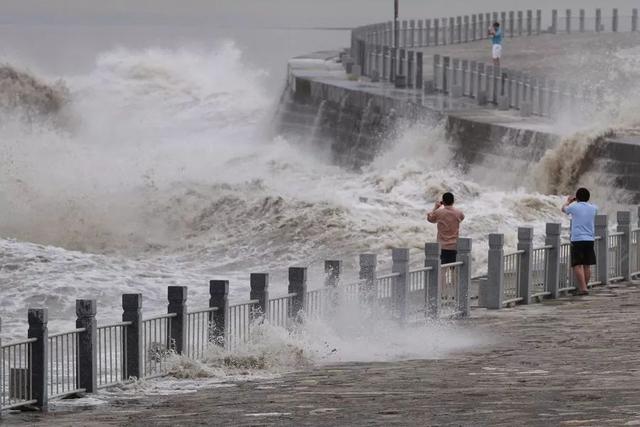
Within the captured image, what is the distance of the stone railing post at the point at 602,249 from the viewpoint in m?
24.5

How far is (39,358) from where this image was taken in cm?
1502

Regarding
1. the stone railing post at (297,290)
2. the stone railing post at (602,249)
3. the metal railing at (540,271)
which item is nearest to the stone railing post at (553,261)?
the metal railing at (540,271)

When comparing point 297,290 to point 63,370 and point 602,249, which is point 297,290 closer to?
point 63,370

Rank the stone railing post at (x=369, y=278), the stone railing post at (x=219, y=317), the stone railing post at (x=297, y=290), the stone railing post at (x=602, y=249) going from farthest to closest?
the stone railing post at (x=602, y=249) < the stone railing post at (x=369, y=278) < the stone railing post at (x=297, y=290) < the stone railing post at (x=219, y=317)

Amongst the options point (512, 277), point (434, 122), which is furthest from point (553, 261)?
point (434, 122)

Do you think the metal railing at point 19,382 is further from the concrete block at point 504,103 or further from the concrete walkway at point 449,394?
the concrete block at point 504,103

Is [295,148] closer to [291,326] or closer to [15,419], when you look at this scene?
[291,326]

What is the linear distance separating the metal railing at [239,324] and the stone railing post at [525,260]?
596 centimetres

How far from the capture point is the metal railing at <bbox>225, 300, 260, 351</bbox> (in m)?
17.2

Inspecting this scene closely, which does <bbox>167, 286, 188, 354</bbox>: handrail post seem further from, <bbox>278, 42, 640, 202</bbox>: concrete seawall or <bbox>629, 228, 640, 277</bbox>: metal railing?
<bbox>278, 42, 640, 202</bbox>: concrete seawall

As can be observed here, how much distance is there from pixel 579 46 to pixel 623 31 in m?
10.4

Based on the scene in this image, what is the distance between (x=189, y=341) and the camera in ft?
55.4

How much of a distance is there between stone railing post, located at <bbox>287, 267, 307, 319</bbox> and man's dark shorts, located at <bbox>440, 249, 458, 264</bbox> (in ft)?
14.4

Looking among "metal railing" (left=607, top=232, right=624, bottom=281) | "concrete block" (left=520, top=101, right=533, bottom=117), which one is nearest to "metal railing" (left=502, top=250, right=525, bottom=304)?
"metal railing" (left=607, top=232, right=624, bottom=281)
